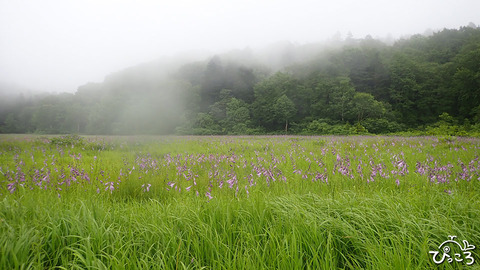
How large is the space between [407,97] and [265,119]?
34.6 m

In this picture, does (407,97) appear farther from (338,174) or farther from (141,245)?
(141,245)

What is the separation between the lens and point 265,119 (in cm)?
5412

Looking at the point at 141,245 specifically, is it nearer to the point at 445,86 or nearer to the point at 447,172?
the point at 447,172

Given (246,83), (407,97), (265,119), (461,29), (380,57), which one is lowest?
(265,119)

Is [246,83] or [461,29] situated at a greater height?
[461,29]

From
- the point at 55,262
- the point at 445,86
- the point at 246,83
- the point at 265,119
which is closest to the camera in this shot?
the point at 55,262

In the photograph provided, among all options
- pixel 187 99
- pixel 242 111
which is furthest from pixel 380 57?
pixel 187 99

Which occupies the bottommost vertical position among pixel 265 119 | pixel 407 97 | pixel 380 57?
pixel 265 119

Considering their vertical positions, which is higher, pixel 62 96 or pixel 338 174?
pixel 62 96

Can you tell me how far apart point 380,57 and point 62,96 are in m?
71.7

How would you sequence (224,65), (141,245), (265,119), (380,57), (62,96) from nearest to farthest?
(141,245) < (62,96) < (265,119) < (380,57) < (224,65)

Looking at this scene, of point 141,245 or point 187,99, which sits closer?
point 141,245

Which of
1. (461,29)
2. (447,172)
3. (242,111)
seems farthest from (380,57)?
(447,172)

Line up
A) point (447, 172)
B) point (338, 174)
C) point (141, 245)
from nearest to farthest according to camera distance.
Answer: point (141, 245), point (447, 172), point (338, 174)
